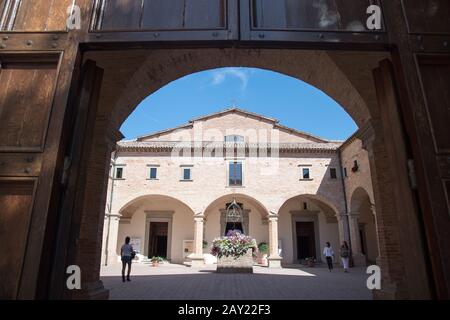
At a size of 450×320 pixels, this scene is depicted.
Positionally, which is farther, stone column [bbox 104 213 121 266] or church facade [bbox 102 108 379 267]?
church facade [bbox 102 108 379 267]

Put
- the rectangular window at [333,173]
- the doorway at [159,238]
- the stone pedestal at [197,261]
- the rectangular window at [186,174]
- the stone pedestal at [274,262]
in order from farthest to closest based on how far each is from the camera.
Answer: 1. the doorway at [159,238]
2. the rectangular window at [186,174]
3. the rectangular window at [333,173]
4. the stone pedestal at [197,261]
5. the stone pedestal at [274,262]

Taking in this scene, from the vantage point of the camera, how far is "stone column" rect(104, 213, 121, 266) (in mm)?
21500

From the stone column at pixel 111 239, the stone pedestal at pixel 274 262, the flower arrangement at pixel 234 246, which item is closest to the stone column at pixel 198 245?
the stone pedestal at pixel 274 262

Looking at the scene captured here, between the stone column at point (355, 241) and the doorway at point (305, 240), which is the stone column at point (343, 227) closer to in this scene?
the stone column at point (355, 241)

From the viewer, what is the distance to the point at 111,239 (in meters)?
21.9

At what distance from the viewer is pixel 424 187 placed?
95.1 inches

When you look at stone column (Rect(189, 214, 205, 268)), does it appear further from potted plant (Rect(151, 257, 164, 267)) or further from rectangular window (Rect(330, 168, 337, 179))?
rectangular window (Rect(330, 168, 337, 179))

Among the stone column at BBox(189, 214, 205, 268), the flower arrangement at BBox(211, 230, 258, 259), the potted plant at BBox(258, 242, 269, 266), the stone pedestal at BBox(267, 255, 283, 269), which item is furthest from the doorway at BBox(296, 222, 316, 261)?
the flower arrangement at BBox(211, 230, 258, 259)

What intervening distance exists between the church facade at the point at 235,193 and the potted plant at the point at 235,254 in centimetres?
558

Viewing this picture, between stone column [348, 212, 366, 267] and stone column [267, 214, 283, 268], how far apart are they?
192 inches

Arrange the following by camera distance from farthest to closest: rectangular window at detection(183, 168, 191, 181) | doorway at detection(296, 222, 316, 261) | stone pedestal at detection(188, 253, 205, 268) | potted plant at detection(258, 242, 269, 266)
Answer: doorway at detection(296, 222, 316, 261) < potted plant at detection(258, 242, 269, 266) < rectangular window at detection(183, 168, 191, 181) < stone pedestal at detection(188, 253, 205, 268)

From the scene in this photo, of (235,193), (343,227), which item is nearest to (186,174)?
(235,193)

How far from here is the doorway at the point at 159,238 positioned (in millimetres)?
25031

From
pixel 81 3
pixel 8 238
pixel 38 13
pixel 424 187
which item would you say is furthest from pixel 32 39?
pixel 424 187
